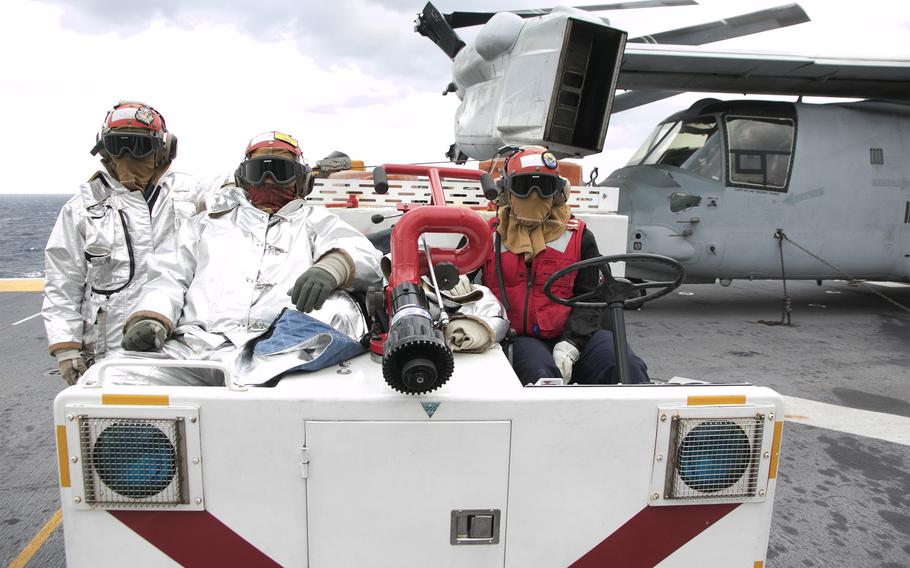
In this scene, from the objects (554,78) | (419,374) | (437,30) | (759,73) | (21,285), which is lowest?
(21,285)

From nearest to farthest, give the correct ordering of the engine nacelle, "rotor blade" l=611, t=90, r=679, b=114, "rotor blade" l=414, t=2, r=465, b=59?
1. the engine nacelle
2. "rotor blade" l=414, t=2, r=465, b=59
3. "rotor blade" l=611, t=90, r=679, b=114

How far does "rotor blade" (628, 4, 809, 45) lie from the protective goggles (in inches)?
347

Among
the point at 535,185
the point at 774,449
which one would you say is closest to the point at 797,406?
the point at 535,185

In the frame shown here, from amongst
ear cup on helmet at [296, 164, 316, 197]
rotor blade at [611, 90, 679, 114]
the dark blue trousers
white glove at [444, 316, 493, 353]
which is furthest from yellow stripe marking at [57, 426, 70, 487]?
rotor blade at [611, 90, 679, 114]

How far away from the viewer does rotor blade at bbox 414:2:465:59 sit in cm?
910

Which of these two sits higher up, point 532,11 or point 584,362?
point 532,11

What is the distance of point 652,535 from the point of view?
184 cm

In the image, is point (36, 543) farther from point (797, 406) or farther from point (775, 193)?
point (775, 193)

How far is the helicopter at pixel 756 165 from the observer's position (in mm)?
8383

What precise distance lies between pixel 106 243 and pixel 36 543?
1548 millimetres

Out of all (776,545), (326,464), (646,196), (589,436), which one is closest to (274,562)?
(326,464)

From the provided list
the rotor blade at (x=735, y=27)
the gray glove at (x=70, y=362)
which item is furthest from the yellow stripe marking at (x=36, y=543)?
the rotor blade at (x=735, y=27)

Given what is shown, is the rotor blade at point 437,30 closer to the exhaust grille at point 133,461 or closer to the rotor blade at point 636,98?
the rotor blade at point 636,98

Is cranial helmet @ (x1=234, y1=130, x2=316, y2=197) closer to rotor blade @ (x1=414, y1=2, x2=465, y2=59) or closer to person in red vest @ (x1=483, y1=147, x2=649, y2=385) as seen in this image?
person in red vest @ (x1=483, y1=147, x2=649, y2=385)
